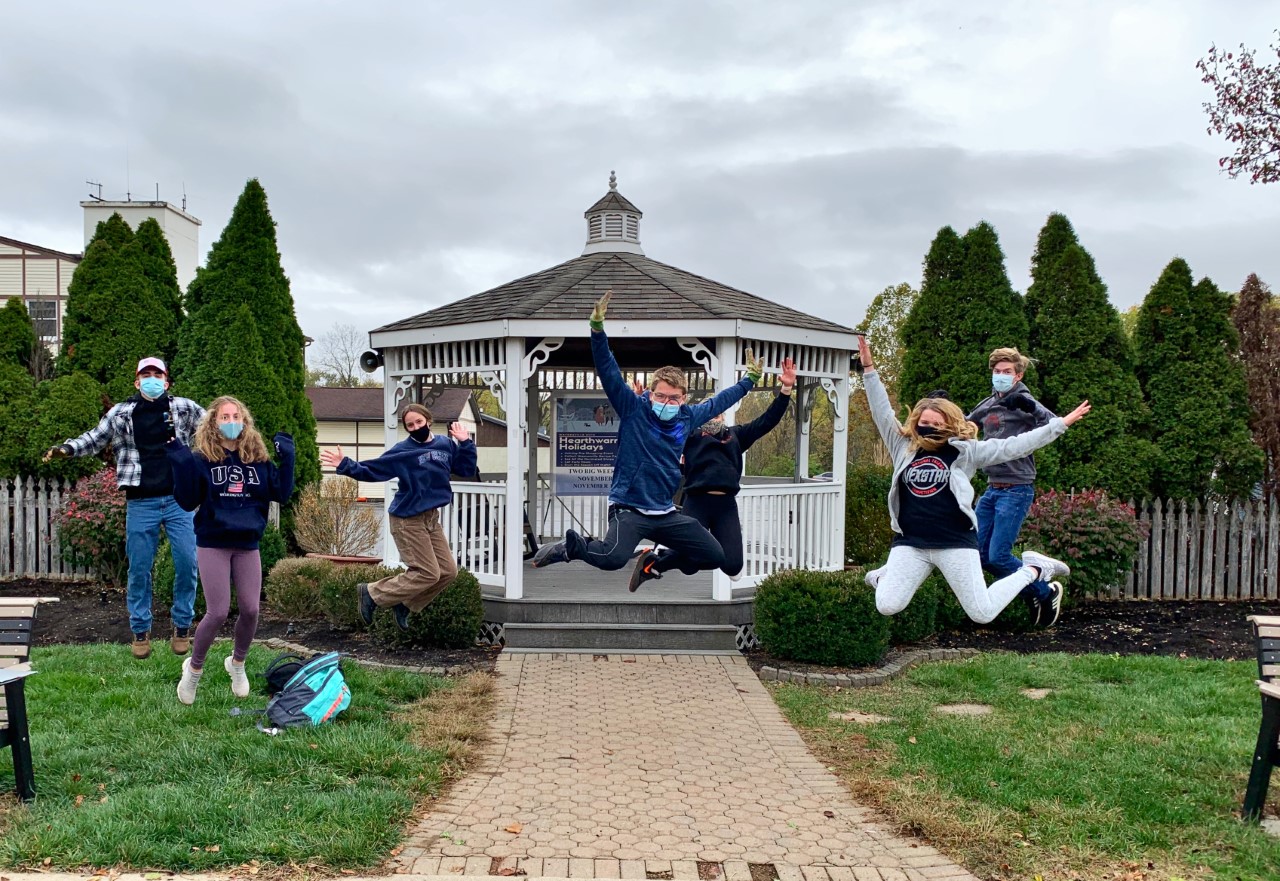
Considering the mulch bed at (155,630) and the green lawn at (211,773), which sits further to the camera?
the mulch bed at (155,630)

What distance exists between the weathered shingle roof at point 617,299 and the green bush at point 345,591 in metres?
2.77

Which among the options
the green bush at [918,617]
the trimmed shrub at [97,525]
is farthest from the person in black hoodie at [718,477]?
the trimmed shrub at [97,525]

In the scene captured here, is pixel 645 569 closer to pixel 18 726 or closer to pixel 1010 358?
pixel 1010 358

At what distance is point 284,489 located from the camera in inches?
264

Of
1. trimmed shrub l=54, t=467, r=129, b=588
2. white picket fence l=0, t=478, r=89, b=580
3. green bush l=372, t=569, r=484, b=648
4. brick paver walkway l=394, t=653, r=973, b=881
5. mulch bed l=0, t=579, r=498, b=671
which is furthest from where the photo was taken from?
white picket fence l=0, t=478, r=89, b=580

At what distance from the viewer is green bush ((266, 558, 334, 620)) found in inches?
441

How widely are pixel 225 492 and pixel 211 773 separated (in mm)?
1779

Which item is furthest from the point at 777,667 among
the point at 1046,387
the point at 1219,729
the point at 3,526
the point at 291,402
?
the point at 3,526

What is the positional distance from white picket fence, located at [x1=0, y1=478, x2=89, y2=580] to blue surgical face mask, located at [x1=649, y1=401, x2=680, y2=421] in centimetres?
1060

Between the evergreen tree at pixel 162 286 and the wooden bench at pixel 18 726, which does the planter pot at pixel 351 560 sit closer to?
the evergreen tree at pixel 162 286

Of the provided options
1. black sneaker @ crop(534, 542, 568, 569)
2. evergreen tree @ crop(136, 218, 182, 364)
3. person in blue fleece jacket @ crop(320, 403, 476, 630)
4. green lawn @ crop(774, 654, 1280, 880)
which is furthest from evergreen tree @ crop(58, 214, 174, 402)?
green lawn @ crop(774, 654, 1280, 880)

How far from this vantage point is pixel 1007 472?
7.04 m

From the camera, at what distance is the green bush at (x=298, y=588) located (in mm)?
11211

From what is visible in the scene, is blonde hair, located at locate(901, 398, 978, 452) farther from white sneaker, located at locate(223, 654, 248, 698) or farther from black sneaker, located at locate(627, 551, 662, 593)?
white sneaker, located at locate(223, 654, 248, 698)
